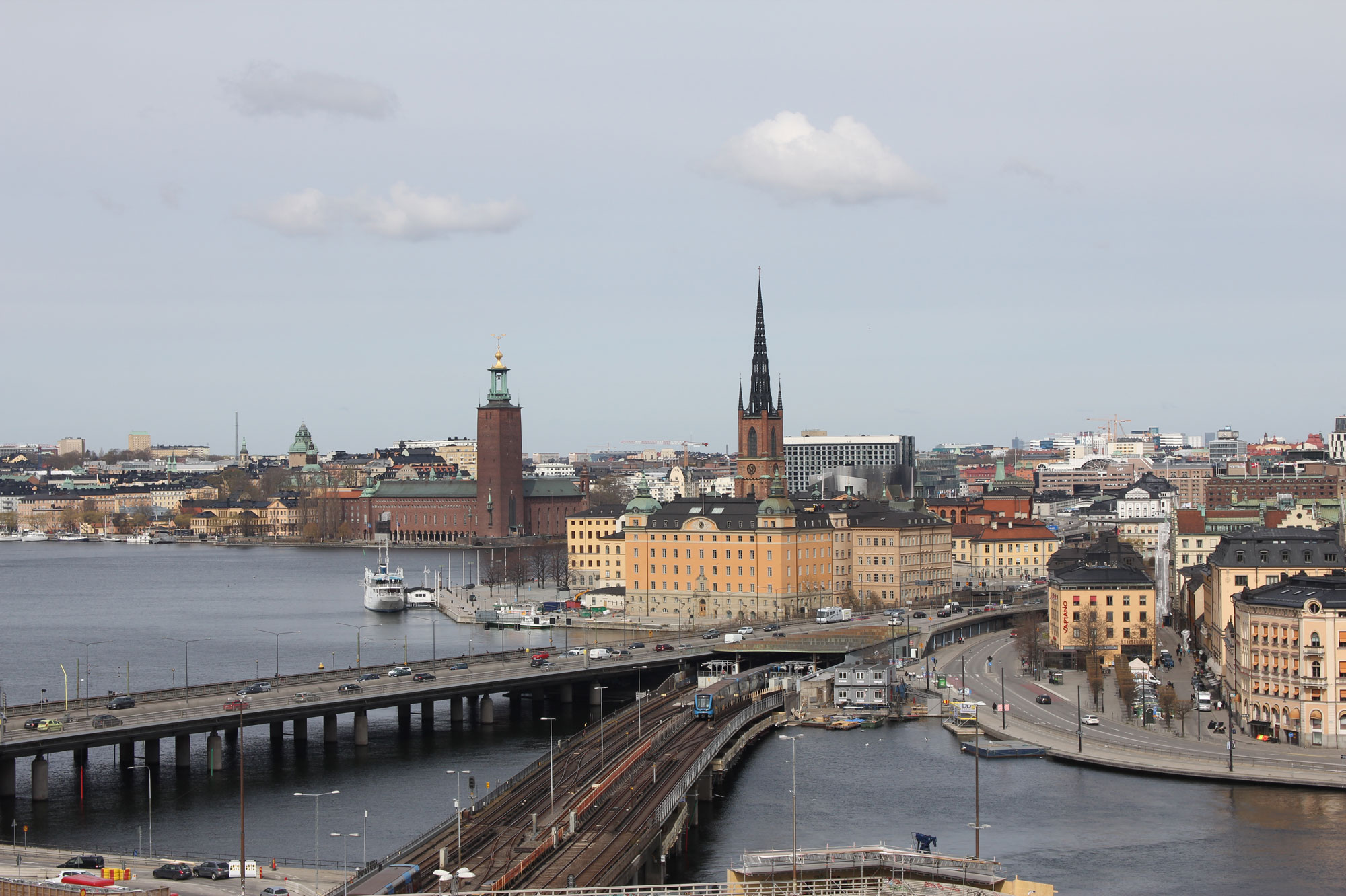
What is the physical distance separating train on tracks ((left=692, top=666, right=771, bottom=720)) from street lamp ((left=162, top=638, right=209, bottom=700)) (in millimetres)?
17040

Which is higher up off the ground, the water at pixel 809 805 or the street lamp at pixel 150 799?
the street lamp at pixel 150 799

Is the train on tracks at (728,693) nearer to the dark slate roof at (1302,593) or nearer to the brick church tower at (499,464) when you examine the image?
the dark slate roof at (1302,593)

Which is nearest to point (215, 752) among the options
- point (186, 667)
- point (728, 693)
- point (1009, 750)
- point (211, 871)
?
point (211, 871)

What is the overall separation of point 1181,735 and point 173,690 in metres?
33.1

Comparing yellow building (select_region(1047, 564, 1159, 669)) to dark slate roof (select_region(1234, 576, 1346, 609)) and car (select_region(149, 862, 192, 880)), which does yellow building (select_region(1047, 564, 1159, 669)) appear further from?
car (select_region(149, 862, 192, 880))

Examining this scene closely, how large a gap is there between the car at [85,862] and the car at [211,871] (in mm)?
1972

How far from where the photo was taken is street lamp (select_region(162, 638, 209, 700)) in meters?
59.9

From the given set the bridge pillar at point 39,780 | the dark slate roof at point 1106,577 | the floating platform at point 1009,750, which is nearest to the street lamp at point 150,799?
the bridge pillar at point 39,780

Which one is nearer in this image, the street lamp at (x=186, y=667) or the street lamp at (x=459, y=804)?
the street lamp at (x=459, y=804)

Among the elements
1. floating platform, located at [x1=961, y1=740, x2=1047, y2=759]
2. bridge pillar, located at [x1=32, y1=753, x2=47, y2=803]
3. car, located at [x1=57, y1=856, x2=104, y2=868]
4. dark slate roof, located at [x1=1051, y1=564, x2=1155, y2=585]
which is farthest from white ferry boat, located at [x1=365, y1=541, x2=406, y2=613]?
car, located at [x1=57, y1=856, x2=104, y2=868]

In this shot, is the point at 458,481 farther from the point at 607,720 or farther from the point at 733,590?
the point at 607,720

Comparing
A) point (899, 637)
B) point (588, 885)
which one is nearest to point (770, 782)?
point (588, 885)

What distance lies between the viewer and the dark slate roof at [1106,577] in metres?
73.3

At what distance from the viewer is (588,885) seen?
35469 mm
